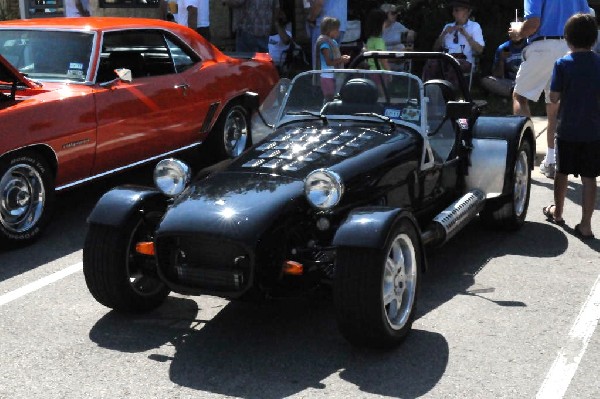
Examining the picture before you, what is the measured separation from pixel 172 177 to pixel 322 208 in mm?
1024

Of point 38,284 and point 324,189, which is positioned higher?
point 324,189

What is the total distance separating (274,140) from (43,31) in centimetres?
317

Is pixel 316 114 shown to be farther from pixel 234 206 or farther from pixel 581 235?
pixel 581 235

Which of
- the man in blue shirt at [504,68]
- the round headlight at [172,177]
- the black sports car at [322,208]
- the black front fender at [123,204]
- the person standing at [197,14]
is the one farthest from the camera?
the man in blue shirt at [504,68]

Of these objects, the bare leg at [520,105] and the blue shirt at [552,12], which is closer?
the blue shirt at [552,12]

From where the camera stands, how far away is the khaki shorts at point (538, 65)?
359 inches

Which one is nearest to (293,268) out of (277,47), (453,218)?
(453,218)

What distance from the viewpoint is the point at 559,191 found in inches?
285

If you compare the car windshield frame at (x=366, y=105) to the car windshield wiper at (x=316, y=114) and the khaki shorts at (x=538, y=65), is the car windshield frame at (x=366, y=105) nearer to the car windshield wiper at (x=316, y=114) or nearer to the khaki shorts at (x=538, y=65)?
the car windshield wiper at (x=316, y=114)

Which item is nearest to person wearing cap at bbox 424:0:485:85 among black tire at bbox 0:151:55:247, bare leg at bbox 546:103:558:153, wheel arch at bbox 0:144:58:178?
bare leg at bbox 546:103:558:153

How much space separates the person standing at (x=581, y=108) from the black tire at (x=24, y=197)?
3.89m

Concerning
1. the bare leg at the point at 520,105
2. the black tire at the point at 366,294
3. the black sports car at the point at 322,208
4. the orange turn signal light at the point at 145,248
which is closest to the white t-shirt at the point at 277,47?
the bare leg at the point at 520,105

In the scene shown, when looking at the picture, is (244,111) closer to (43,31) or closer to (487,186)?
(43,31)

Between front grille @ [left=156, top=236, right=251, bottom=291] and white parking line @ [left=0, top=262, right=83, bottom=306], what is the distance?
1.44 metres
